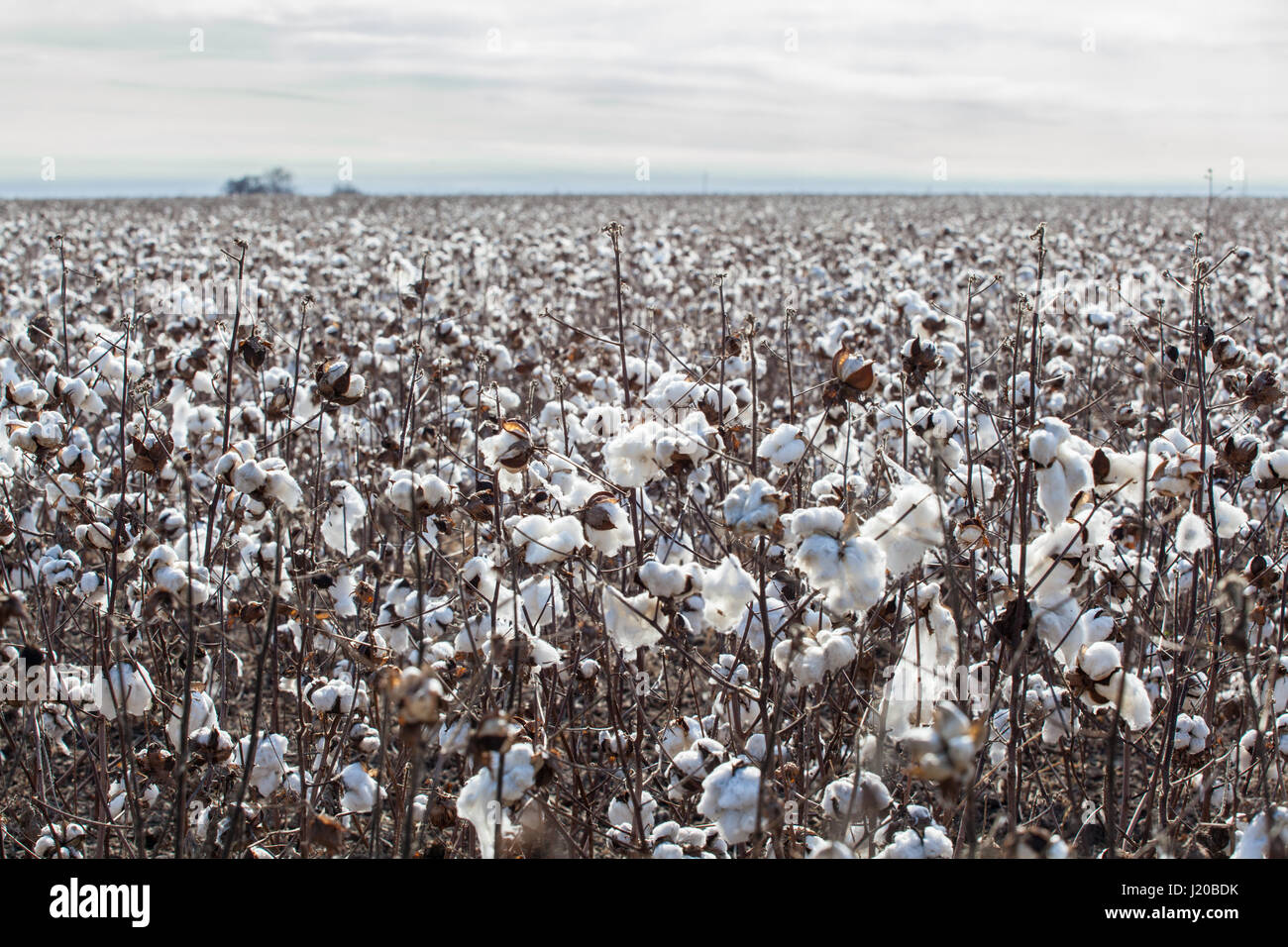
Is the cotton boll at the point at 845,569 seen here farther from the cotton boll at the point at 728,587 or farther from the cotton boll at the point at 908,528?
the cotton boll at the point at 728,587

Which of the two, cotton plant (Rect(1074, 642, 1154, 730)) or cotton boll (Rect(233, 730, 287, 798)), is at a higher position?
cotton plant (Rect(1074, 642, 1154, 730))

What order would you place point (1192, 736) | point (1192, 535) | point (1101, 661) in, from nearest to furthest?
point (1101, 661) < point (1192, 535) < point (1192, 736)

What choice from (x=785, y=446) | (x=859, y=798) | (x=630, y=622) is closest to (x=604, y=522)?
(x=630, y=622)

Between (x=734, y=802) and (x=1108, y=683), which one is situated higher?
(x=1108, y=683)

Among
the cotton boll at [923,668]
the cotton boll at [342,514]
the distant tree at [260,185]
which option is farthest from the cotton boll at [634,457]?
the distant tree at [260,185]

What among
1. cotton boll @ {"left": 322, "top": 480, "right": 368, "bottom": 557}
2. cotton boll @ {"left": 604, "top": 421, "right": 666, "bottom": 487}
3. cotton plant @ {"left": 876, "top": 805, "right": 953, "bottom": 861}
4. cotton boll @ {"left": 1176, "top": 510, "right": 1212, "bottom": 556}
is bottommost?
cotton plant @ {"left": 876, "top": 805, "right": 953, "bottom": 861}

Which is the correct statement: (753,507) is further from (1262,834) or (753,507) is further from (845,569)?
(1262,834)

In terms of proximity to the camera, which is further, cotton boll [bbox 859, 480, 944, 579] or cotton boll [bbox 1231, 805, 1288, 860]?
cotton boll [bbox 859, 480, 944, 579]

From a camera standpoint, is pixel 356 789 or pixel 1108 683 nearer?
pixel 1108 683

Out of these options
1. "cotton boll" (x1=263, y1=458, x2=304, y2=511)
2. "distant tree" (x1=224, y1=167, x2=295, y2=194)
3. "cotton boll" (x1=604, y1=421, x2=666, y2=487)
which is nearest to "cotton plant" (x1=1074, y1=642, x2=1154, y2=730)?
"cotton boll" (x1=604, y1=421, x2=666, y2=487)

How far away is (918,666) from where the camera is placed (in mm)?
2211

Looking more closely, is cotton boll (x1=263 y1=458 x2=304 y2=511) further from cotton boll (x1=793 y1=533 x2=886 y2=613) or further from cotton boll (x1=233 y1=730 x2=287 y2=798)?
cotton boll (x1=793 y1=533 x2=886 y2=613)

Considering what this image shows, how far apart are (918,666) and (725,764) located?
1.89 feet
